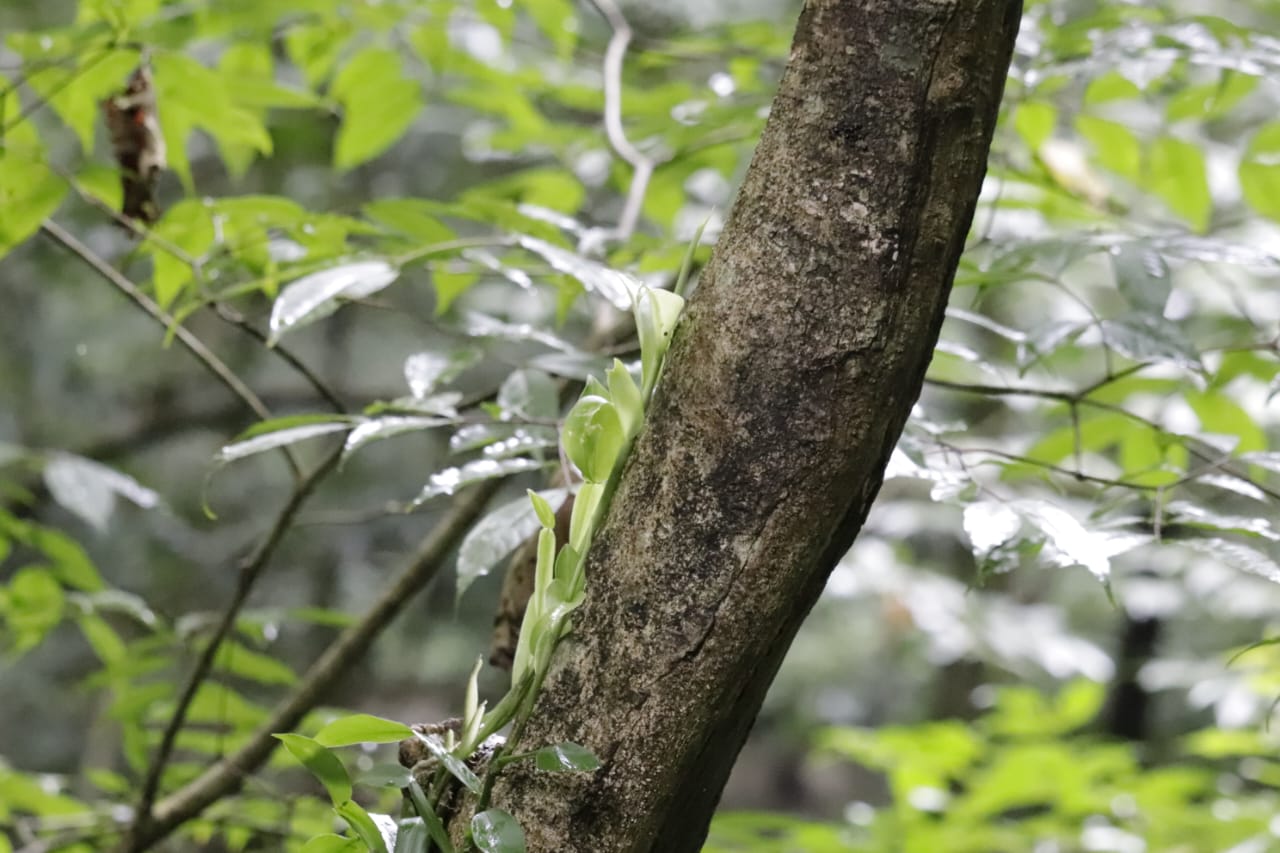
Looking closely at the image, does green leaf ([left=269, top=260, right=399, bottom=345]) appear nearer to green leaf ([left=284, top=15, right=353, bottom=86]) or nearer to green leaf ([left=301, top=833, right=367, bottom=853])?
green leaf ([left=301, top=833, right=367, bottom=853])

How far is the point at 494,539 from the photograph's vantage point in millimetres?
604

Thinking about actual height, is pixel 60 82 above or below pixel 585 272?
above

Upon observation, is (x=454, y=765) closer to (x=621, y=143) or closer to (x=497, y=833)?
(x=497, y=833)

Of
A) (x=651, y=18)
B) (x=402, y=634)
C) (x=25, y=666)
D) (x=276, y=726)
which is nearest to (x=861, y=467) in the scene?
(x=276, y=726)

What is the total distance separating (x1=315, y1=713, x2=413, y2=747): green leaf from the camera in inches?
18.2

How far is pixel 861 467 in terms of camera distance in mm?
447

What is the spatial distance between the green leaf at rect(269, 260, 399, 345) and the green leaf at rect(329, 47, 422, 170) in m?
0.48

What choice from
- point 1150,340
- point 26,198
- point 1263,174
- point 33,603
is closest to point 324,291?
point 26,198

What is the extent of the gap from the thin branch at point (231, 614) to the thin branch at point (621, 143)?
12.3 inches

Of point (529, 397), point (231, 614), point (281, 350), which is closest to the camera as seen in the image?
point (529, 397)

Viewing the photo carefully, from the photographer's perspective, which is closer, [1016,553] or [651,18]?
[1016,553]

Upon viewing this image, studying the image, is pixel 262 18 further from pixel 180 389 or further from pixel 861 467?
pixel 180 389

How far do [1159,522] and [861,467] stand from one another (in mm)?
212

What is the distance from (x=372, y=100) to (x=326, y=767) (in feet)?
A: 2.65
